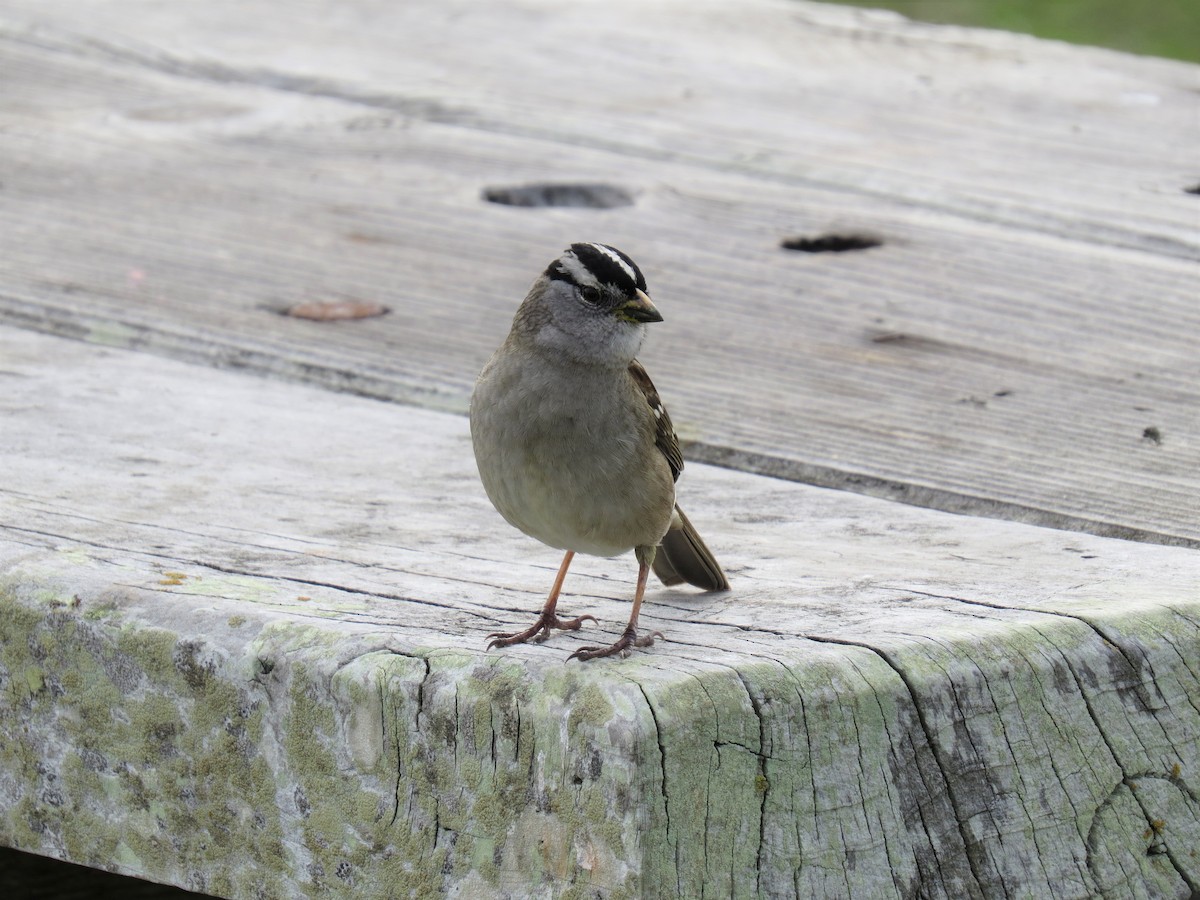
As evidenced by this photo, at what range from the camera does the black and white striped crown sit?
3.10 metres

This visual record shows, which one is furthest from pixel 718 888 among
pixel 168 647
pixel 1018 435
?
pixel 1018 435

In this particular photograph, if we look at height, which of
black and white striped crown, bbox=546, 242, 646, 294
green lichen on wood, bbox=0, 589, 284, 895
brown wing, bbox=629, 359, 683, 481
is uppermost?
black and white striped crown, bbox=546, 242, 646, 294

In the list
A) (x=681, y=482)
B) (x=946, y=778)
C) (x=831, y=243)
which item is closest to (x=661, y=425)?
(x=681, y=482)

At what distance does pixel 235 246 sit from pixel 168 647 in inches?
98.8

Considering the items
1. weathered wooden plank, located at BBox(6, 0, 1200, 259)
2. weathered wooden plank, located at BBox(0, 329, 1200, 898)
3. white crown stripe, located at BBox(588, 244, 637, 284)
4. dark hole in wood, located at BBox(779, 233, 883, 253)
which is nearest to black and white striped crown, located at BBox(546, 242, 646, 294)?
white crown stripe, located at BBox(588, 244, 637, 284)

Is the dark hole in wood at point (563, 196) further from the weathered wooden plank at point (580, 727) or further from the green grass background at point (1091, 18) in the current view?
the green grass background at point (1091, 18)

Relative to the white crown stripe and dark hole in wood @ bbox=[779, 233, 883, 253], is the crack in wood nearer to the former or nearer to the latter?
the white crown stripe

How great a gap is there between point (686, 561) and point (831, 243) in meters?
2.04

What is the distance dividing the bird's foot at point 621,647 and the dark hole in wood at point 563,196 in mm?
2693

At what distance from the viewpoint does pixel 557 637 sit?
232 centimetres

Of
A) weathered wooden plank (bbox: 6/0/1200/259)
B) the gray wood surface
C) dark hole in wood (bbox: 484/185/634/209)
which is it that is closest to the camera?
the gray wood surface

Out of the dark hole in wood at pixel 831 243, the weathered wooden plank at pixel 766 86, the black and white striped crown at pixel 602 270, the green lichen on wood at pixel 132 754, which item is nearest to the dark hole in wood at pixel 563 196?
the weathered wooden plank at pixel 766 86

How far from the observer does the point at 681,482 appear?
3.39m

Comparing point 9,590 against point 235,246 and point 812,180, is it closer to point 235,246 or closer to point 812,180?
point 235,246
